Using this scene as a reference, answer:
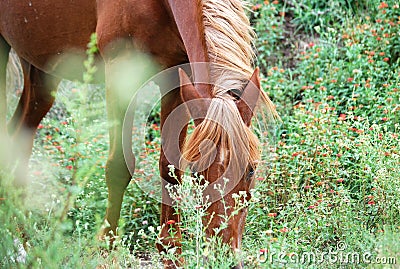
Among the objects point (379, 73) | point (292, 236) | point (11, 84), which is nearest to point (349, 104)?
point (379, 73)

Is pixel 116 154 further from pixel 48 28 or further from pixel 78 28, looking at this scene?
pixel 48 28

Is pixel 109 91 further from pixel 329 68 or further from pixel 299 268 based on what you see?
pixel 329 68

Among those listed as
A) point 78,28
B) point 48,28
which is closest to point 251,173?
point 78,28

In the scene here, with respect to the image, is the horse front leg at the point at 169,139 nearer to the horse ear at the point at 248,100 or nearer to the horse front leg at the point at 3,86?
the horse ear at the point at 248,100

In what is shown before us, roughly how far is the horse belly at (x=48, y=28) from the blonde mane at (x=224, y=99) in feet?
A: 2.80

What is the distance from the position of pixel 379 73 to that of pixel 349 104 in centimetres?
70

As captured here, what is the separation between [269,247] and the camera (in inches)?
129

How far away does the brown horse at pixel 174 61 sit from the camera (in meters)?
2.98

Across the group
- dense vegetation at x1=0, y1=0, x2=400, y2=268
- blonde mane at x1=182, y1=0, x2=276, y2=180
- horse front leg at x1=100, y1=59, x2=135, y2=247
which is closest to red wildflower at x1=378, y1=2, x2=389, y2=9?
dense vegetation at x1=0, y1=0, x2=400, y2=268

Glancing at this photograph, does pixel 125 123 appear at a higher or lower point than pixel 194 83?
lower

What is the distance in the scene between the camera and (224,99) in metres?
3.02

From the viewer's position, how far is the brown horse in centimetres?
298

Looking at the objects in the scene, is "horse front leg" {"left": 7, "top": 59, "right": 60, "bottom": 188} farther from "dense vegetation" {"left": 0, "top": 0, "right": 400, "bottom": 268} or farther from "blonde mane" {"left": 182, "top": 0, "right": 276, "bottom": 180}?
"blonde mane" {"left": 182, "top": 0, "right": 276, "bottom": 180}

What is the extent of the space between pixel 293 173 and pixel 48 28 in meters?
1.88
